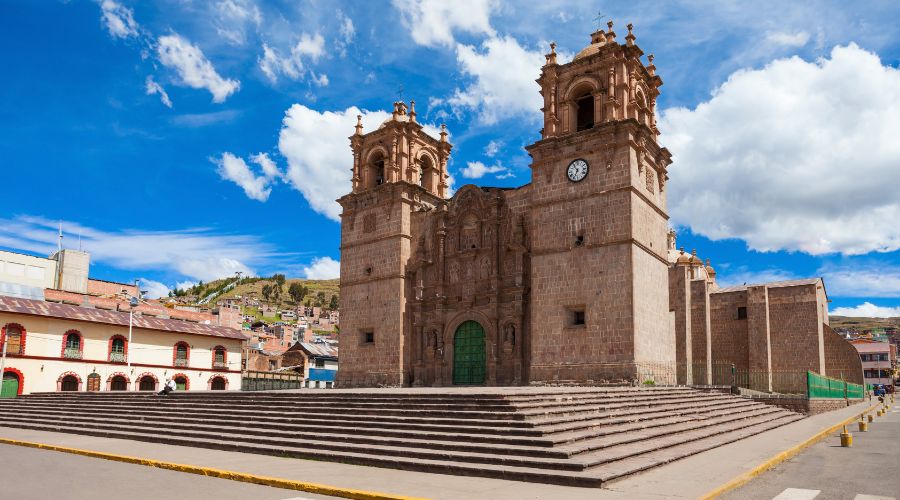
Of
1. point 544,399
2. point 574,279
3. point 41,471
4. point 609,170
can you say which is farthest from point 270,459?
point 609,170

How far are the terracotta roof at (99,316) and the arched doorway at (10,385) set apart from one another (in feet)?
9.43

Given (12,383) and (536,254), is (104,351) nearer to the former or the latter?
(12,383)

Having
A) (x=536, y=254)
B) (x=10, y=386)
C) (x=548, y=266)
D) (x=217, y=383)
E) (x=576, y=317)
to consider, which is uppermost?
(x=536, y=254)

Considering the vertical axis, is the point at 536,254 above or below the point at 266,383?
above

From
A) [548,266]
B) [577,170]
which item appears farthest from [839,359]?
[577,170]

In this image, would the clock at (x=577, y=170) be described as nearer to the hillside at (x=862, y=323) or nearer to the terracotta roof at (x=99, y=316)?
the terracotta roof at (x=99, y=316)

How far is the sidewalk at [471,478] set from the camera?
8906 mm

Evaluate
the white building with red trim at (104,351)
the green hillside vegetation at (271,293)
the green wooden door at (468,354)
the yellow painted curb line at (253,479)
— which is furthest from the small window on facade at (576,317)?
the green hillside vegetation at (271,293)

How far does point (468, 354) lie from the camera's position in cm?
2786

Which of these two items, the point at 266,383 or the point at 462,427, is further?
the point at 266,383

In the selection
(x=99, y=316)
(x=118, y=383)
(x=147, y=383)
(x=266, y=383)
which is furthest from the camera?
(x=266, y=383)

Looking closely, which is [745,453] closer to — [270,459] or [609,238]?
[270,459]

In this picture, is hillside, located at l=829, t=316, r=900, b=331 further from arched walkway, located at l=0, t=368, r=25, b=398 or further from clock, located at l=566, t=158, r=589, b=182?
arched walkway, located at l=0, t=368, r=25, b=398

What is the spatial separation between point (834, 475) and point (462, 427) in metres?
6.10
